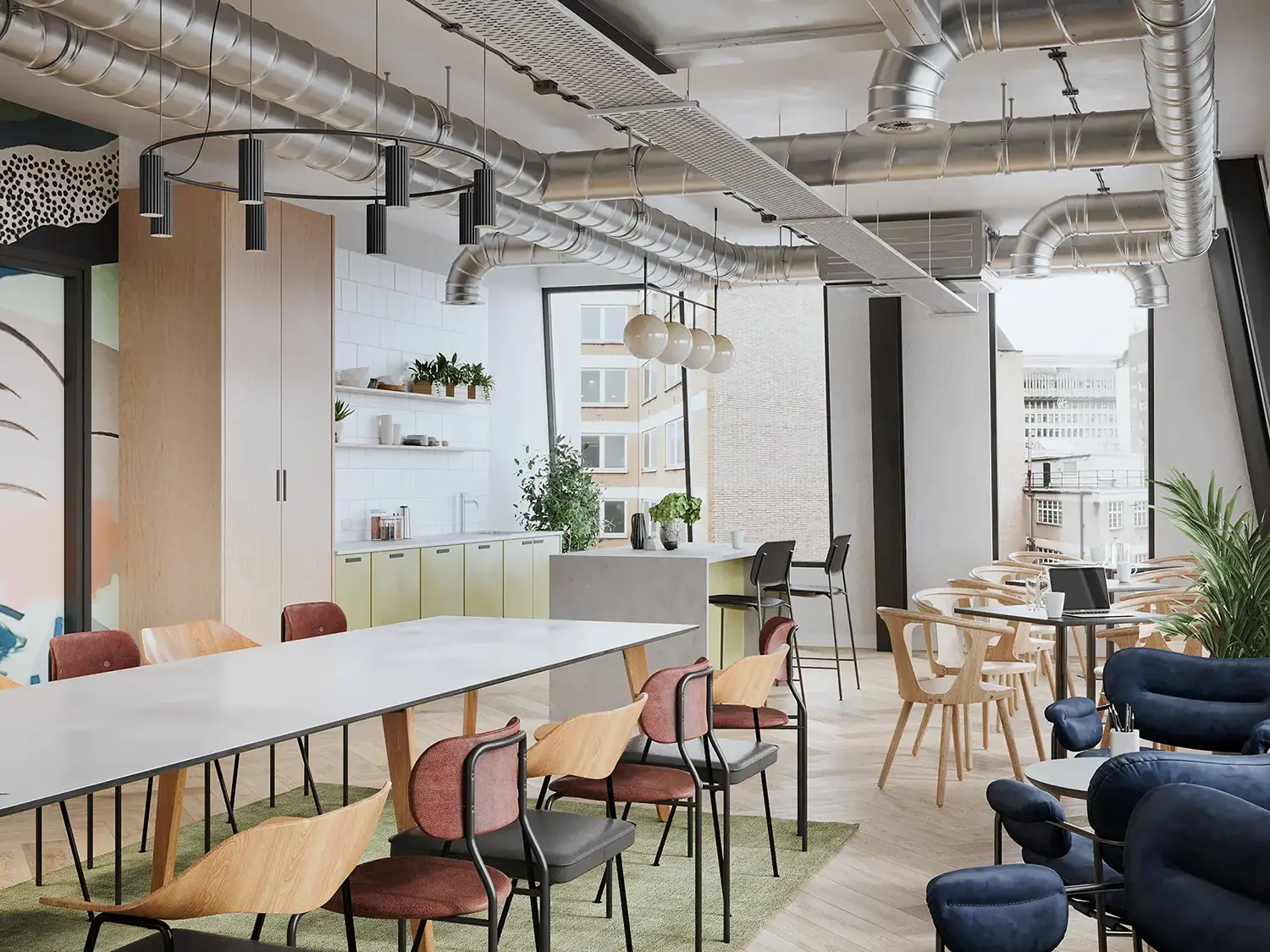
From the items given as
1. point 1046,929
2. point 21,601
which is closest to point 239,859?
point 1046,929

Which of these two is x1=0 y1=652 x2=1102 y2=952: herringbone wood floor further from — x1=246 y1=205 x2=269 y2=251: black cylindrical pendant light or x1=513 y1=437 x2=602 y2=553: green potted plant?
x1=513 y1=437 x2=602 y2=553: green potted plant

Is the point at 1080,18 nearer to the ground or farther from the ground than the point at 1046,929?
farther from the ground

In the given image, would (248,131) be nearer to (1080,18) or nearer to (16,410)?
(1080,18)

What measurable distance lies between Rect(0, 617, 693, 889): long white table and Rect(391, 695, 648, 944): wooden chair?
0.37 m

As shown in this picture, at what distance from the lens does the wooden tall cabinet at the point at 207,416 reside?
7.37m

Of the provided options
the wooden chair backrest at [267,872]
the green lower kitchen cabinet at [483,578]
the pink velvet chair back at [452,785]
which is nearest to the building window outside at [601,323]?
the green lower kitchen cabinet at [483,578]

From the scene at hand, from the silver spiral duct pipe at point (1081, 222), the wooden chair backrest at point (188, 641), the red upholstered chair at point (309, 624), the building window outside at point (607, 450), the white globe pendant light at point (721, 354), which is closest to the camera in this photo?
the wooden chair backrest at point (188, 641)

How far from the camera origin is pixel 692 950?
13.5 feet

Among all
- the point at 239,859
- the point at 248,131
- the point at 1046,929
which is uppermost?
the point at 248,131

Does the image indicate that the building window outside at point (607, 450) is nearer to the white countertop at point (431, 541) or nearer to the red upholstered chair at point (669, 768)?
the white countertop at point (431, 541)

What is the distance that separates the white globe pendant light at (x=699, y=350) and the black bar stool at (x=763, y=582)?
125 cm

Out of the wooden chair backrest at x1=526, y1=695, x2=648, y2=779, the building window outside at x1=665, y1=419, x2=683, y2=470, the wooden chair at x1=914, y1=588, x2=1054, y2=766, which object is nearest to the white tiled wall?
the building window outside at x1=665, y1=419, x2=683, y2=470

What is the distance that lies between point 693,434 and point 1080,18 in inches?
321

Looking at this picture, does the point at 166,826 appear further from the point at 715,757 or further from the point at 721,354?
the point at 721,354
